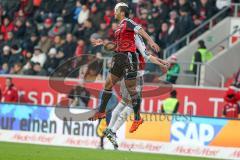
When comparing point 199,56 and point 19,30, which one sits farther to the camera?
point 19,30

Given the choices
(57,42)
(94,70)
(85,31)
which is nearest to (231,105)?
(94,70)

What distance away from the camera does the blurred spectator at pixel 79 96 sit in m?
26.8

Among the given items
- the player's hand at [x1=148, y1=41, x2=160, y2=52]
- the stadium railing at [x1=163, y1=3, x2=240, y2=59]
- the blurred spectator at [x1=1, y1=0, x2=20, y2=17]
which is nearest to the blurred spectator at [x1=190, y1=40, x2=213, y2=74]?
the stadium railing at [x1=163, y1=3, x2=240, y2=59]

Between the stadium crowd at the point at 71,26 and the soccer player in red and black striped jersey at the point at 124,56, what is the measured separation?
10.6 metres

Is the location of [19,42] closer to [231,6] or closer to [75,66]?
[75,66]

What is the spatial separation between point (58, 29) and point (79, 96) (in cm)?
584

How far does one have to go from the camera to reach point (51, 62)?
30.5 m

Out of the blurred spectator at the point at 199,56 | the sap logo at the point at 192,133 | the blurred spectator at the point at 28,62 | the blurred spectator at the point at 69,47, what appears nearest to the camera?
the sap logo at the point at 192,133

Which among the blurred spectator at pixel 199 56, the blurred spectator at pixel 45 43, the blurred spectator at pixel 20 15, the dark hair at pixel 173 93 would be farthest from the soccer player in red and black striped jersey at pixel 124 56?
the blurred spectator at pixel 20 15

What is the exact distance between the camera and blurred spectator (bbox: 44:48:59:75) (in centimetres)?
3032

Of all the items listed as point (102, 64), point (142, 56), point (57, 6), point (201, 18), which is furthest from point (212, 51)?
point (142, 56)

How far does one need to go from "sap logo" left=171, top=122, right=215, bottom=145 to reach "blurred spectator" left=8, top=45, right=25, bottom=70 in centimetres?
1047

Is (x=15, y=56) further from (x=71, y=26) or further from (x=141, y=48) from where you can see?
(x=141, y=48)

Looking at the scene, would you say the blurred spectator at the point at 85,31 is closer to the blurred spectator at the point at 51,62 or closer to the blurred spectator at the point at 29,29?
the blurred spectator at the point at 51,62
